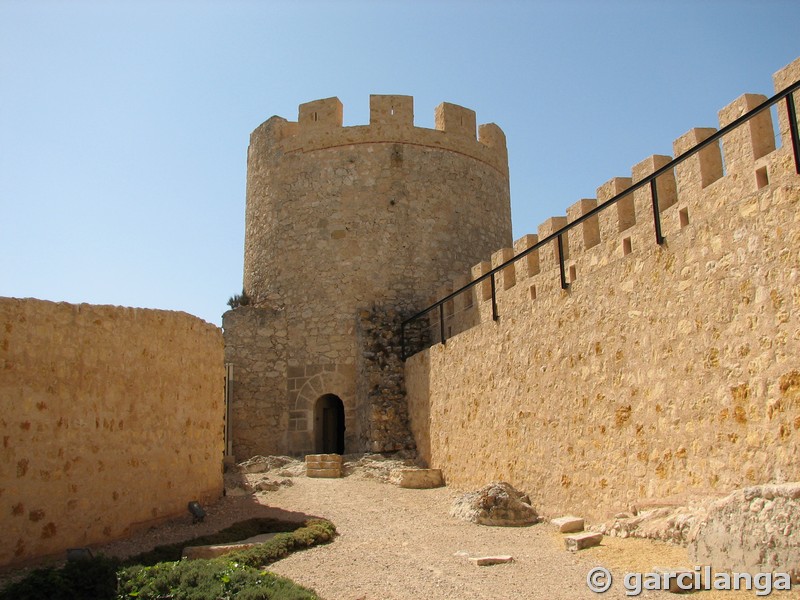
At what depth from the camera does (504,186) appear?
16656 millimetres

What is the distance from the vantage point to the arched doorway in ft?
48.2

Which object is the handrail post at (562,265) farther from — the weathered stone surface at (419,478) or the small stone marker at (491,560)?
the weathered stone surface at (419,478)

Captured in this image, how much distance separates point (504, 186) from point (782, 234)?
37.6 feet

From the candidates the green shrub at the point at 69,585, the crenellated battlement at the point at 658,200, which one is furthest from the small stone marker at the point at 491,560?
the crenellated battlement at the point at 658,200

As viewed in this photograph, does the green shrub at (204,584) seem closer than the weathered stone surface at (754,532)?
No

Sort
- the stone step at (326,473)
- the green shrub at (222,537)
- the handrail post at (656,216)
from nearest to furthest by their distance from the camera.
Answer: the green shrub at (222,537) < the handrail post at (656,216) < the stone step at (326,473)

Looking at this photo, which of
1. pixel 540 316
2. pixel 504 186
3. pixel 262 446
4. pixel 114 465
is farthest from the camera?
pixel 504 186

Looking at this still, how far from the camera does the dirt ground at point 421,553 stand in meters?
5.15

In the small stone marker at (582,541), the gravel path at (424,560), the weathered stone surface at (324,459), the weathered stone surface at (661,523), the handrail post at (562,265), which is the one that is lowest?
the gravel path at (424,560)

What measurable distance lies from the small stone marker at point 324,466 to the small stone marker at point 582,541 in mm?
6218

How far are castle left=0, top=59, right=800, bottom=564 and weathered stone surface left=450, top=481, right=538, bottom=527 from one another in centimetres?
33

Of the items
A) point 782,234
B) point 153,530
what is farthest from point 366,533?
point 782,234

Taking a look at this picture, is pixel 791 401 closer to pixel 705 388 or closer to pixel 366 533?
pixel 705 388

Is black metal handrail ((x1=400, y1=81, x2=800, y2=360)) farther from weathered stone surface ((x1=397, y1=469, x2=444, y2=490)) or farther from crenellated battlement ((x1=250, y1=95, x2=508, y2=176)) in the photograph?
crenellated battlement ((x1=250, y1=95, x2=508, y2=176))
